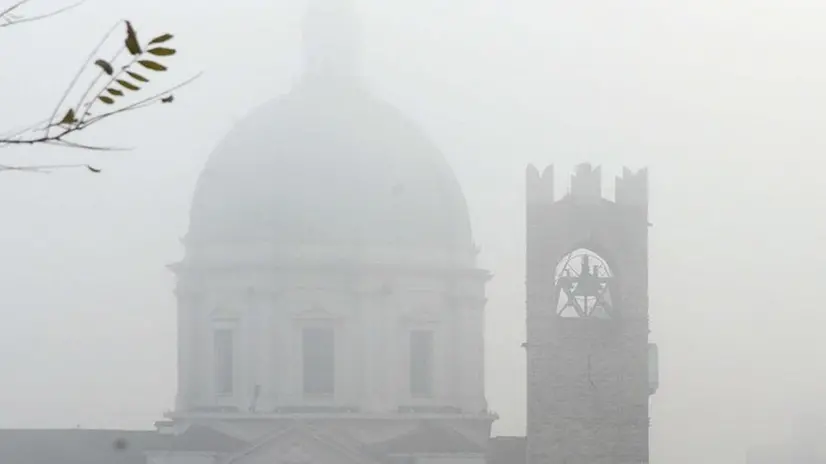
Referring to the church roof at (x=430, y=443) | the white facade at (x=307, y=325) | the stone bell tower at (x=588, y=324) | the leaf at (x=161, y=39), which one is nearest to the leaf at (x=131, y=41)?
the leaf at (x=161, y=39)

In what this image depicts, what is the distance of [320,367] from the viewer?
3825 centimetres

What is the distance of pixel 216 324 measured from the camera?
38375 millimetres

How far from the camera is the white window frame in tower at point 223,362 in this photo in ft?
125

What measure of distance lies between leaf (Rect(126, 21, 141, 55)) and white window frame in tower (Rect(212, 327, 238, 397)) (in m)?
31.1

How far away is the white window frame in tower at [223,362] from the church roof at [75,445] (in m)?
1.36

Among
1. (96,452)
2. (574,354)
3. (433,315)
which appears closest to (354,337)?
(433,315)

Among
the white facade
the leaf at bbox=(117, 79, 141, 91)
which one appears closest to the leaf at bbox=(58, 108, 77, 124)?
the leaf at bbox=(117, 79, 141, 91)

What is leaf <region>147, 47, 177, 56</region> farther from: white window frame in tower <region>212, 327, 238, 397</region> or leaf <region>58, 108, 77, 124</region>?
white window frame in tower <region>212, 327, 238, 397</region>

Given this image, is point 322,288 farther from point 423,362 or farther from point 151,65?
point 151,65

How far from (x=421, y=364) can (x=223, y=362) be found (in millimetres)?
3763

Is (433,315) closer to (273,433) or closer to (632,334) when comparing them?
(273,433)

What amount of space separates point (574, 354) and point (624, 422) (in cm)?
129

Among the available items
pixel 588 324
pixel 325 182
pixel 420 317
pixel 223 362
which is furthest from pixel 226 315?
pixel 588 324

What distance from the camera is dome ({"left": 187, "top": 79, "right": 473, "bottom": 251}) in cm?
3800
